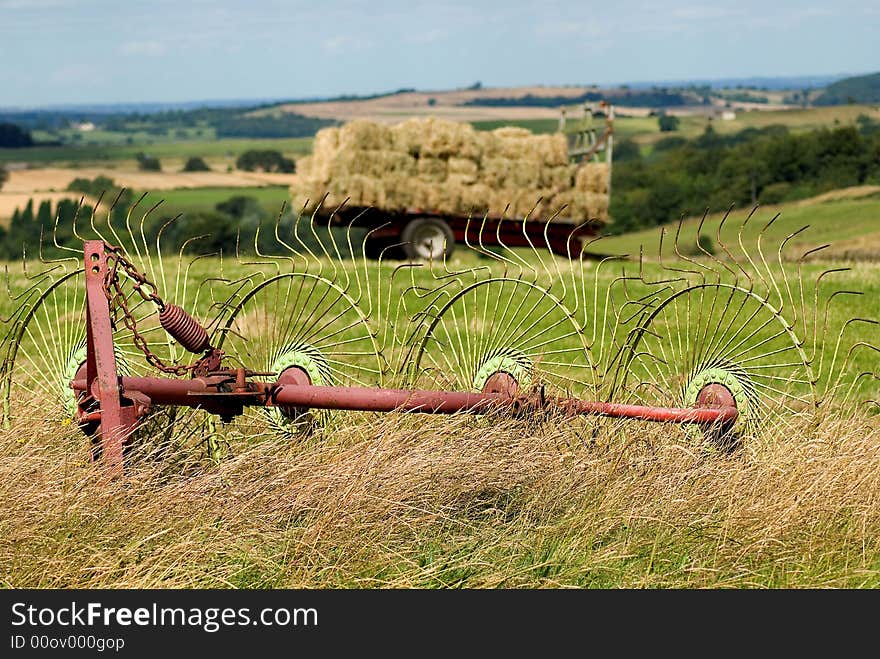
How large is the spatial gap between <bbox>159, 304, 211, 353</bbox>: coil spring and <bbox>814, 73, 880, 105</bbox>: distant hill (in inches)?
3593

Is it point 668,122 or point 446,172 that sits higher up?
point 668,122

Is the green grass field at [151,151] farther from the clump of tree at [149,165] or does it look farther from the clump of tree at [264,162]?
the clump of tree at [149,165]

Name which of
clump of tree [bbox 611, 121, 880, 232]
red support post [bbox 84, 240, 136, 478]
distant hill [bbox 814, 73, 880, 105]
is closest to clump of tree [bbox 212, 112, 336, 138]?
distant hill [bbox 814, 73, 880, 105]

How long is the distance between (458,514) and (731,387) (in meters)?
1.76

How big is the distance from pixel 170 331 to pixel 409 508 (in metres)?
1.41

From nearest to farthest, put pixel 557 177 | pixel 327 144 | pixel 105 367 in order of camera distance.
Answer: pixel 105 367 → pixel 327 144 → pixel 557 177

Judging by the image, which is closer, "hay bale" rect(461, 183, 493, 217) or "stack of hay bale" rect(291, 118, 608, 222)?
"stack of hay bale" rect(291, 118, 608, 222)

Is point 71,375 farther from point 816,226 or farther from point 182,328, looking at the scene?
point 816,226

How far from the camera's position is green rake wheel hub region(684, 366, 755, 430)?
5672 millimetres

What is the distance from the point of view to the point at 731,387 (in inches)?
226

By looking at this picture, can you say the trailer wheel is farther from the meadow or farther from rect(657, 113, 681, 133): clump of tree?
rect(657, 113, 681, 133): clump of tree

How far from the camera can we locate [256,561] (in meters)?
4.55

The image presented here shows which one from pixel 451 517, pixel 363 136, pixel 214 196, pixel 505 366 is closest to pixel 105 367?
pixel 451 517

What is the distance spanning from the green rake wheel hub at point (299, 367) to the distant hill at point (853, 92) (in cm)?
9035
